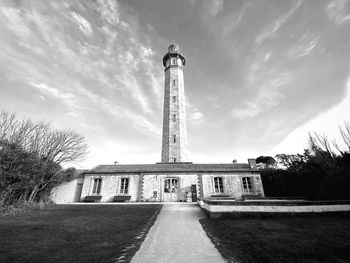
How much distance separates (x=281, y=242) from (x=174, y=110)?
20956 millimetres

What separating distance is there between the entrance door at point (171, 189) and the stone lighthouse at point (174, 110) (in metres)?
4.61

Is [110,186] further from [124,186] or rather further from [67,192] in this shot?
[67,192]

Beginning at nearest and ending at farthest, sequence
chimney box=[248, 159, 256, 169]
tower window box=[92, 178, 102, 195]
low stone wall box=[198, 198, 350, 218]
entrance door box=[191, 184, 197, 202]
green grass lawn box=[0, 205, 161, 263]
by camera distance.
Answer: green grass lawn box=[0, 205, 161, 263] → low stone wall box=[198, 198, 350, 218] → entrance door box=[191, 184, 197, 202] → tower window box=[92, 178, 102, 195] → chimney box=[248, 159, 256, 169]

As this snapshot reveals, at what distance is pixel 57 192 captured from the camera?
57.8 feet

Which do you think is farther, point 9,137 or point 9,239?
point 9,137

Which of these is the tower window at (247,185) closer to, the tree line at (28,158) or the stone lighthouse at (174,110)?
the stone lighthouse at (174,110)

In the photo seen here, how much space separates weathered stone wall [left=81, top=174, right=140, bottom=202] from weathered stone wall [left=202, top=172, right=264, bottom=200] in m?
6.68

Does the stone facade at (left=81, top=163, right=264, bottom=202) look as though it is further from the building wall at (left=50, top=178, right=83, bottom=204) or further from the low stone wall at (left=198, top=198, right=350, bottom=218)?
the low stone wall at (left=198, top=198, right=350, bottom=218)

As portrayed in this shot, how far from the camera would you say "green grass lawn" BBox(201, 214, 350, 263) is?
3625 mm

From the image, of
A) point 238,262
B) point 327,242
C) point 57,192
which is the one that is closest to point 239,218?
point 327,242

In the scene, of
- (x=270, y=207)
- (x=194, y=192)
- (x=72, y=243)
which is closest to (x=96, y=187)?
(x=194, y=192)

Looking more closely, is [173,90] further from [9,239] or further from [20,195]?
[9,239]

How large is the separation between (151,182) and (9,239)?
41.1 feet

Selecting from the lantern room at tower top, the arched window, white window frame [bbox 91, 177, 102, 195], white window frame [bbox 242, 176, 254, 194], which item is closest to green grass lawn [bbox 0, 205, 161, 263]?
white window frame [bbox 91, 177, 102, 195]
